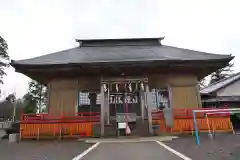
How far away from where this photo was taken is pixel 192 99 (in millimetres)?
12469

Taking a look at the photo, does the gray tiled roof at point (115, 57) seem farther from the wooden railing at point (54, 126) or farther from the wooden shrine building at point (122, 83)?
the wooden railing at point (54, 126)

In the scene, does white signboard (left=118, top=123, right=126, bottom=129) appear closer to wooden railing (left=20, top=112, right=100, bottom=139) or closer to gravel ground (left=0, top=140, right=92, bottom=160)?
wooden railing (left=20, top=112, right=100, bottom=139)

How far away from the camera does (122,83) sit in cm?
1115

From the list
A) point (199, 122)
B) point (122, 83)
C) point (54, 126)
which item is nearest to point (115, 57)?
point (122, 83)

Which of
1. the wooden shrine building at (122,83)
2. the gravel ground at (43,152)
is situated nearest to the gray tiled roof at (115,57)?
the wooden shrine building at (122,83)

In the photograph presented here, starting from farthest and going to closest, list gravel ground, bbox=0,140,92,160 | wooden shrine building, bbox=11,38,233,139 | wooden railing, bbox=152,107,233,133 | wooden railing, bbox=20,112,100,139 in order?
wooden shrine building, bbox=11,38,233,139 → wooden railing, bbox=20,112,100,139 → wooden railing, bbox=152,107,233,133 → gravel ground, bbox=0,140,92,160

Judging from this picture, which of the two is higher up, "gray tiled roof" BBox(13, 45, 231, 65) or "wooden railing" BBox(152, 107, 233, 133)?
"gray tiled roof" BBox(13, 45, 231, 65)

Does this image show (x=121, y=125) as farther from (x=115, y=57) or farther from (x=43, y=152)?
(x=115, y=57)

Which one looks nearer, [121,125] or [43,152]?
[43,152]

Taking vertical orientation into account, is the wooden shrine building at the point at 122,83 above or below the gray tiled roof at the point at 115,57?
below

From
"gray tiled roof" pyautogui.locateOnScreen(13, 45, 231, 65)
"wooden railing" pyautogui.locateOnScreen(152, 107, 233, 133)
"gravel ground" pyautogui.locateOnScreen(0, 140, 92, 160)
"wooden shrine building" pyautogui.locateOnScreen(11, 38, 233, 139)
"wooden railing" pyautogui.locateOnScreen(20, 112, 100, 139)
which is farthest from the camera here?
"gray tiled roof" pyautogui.locateOnScreen(13, 45, 231, 65)

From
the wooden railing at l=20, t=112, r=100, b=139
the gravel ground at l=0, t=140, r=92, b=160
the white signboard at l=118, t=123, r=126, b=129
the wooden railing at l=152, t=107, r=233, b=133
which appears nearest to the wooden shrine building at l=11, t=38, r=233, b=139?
the white signboard at l=118, t=123, r=126, b=129

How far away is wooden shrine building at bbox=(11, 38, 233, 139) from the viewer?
36.3 ft

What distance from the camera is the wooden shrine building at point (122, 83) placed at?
436 inches
